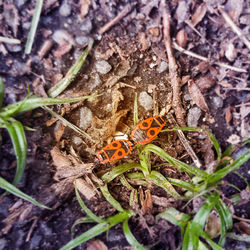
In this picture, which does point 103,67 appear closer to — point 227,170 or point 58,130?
point 58,130

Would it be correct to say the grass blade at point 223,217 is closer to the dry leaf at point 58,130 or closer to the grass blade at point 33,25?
the dry leaf at point 58,130

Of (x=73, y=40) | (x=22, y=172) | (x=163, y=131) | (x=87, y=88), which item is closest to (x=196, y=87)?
(x=163, y=131)

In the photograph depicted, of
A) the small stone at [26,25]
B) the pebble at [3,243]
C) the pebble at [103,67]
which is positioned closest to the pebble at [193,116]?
the pebble at [103,67]

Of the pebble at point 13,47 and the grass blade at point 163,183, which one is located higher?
the pebble at point 13,47

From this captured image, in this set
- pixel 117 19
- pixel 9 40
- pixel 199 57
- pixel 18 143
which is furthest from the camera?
pixel 199 57

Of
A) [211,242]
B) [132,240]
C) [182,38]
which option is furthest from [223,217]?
[182,38]

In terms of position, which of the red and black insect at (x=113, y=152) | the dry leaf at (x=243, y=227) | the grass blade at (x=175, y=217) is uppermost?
the red and black insect at (x=113, y=152)

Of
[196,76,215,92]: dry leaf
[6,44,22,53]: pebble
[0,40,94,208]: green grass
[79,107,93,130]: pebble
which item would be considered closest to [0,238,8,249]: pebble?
[0,40,94,208]: green grass
